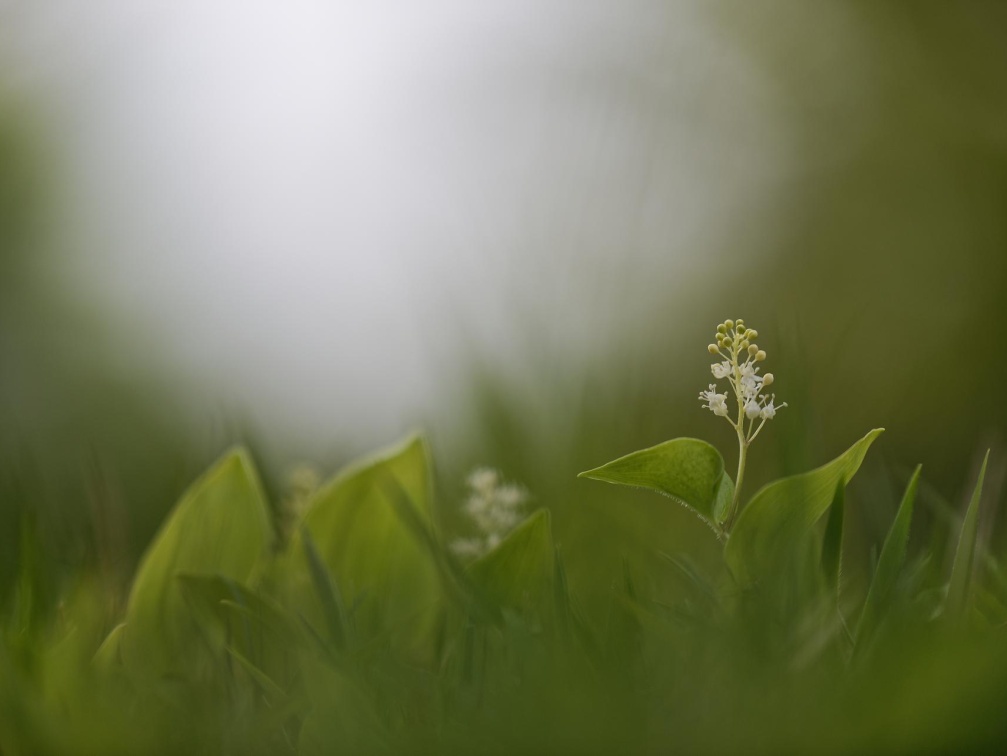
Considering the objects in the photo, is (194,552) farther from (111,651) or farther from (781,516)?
(781,516)

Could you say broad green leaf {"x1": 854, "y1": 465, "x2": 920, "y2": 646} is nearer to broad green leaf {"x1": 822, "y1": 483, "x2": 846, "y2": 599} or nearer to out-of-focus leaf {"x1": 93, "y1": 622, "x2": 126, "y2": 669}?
broad green leaf {"x1": 822, "y1": 483, "x2": 846, "y2": 599}

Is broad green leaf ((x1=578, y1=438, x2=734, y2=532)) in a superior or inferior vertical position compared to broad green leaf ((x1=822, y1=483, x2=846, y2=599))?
superior

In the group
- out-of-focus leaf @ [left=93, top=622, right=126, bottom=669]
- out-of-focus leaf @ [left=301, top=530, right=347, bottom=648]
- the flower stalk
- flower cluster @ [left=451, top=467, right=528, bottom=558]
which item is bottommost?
flower cluster @ [left=451, top=467, right=528, bottom=558]

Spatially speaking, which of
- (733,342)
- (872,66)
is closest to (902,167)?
(872,66)

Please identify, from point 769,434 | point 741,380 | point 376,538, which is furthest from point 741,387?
point 769,434

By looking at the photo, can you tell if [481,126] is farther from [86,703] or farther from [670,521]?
[86,703]

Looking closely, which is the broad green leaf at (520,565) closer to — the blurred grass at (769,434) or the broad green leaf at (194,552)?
the blurred grass at (769,434)

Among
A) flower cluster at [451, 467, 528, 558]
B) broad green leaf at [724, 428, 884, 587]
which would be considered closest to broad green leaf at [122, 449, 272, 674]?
flower cluster at [451, 467, 528, 558]
